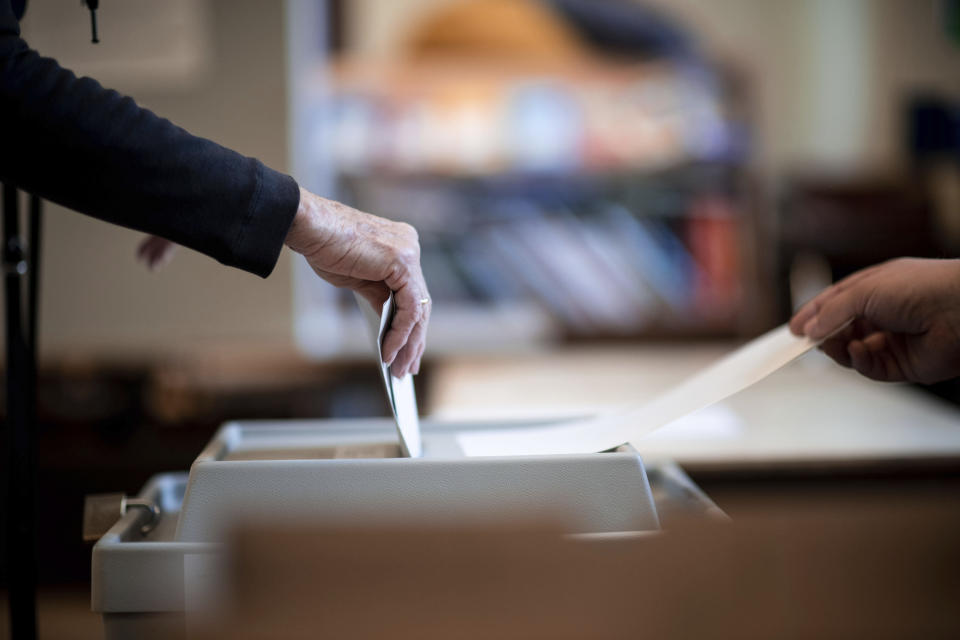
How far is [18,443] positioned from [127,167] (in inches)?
15.5

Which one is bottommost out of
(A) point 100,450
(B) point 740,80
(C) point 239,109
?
(A) point 100,450

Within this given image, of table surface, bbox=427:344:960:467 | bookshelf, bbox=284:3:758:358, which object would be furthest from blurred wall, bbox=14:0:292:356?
bookshelf, bbox=284:3:758:358

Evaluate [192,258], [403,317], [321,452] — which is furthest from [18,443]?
[192,258]

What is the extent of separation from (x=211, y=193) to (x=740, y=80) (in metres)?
2.68

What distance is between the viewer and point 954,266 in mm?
768

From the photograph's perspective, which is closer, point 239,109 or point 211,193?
point 211,193

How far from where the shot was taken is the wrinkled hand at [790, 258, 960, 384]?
2.54 feet

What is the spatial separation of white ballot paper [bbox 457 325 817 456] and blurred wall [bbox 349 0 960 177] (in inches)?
111

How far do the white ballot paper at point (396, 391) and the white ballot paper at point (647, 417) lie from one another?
58 millimetres

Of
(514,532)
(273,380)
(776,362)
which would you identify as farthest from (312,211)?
(273,380)

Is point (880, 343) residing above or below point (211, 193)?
below

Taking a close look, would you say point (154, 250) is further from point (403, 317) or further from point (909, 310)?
point (909, 310)

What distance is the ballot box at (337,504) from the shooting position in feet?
1.99

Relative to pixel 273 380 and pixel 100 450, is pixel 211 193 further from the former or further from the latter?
pixel 273 380
